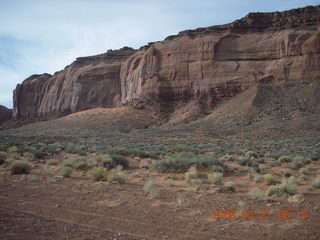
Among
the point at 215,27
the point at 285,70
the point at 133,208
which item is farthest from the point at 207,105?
the point at 133,208

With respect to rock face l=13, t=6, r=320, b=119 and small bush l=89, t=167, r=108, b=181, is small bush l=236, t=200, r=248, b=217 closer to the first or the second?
small bush l=89, t=167, r=108, b=181

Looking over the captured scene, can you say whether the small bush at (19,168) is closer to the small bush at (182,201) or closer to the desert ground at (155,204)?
the desert ground at (155,204)

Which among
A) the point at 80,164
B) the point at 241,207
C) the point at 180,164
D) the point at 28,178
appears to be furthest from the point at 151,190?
the point at 80,164

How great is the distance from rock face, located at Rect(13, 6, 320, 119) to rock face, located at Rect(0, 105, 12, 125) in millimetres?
54573

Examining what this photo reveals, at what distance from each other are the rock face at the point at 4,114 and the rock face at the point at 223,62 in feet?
179

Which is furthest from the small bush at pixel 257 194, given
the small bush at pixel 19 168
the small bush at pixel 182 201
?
the small bush at pixel 19 168

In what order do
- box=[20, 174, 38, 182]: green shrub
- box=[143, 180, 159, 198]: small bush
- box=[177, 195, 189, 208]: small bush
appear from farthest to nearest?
box=[20, 174, 38, 182]: green shrub → box=[143, 180, 159, 198]: small bush → box=[177, 195, 189, 208]: small bush

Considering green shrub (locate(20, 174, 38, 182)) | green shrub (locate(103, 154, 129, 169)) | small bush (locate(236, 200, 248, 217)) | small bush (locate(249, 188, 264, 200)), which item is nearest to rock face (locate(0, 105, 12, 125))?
green shrub (locate(103, 154, 129, 169))

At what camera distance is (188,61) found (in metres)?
53.9

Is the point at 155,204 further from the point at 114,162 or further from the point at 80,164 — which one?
the point at 114,162

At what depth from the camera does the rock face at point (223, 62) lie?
4700 cm

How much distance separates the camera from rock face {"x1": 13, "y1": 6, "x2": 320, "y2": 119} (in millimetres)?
47000

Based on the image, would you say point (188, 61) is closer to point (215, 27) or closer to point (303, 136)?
point (215, 27)

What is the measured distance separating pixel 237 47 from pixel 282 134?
26.3 metres
